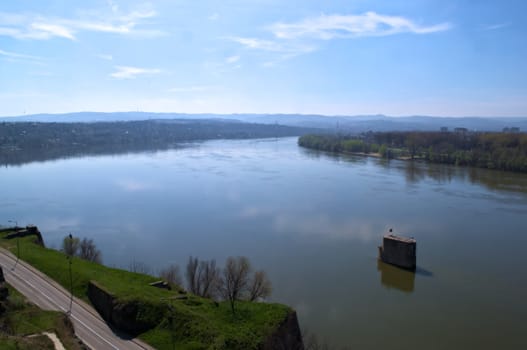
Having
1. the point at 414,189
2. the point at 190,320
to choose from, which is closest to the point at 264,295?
the point at 190,320

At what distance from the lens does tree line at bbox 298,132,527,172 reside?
3116 centimetres

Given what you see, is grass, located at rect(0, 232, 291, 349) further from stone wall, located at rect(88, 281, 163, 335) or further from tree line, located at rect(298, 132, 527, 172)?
tree line, located at rect(298, 132, 527, 172)

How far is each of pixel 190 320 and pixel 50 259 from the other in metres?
5.12

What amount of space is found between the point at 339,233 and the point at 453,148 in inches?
1104

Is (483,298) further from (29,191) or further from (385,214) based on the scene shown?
(29,191)

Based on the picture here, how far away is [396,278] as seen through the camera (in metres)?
11.2

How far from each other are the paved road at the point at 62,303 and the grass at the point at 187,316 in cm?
25

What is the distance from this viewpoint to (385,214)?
17078mm

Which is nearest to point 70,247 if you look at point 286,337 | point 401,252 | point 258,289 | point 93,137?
point 258,289

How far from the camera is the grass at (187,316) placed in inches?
239

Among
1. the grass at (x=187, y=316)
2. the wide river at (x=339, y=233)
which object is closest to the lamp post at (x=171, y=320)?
the grass at (x=187, y=316)

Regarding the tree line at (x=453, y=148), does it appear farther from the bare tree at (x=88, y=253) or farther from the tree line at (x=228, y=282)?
the bare tree at (x=88, y=253)

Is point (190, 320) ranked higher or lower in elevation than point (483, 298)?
higher

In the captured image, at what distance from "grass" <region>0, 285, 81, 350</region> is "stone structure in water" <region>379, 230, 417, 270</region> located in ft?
28.4
